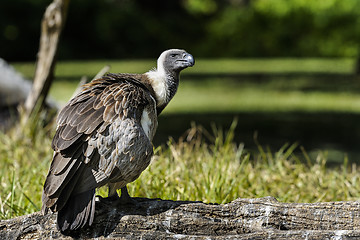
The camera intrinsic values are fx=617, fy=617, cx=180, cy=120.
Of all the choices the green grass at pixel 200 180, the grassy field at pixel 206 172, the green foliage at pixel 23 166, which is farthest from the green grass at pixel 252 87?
the green grass at pixel 200 180

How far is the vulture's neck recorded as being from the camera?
8.79 ft

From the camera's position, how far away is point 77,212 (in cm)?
238

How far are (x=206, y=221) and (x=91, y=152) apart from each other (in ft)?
1.75

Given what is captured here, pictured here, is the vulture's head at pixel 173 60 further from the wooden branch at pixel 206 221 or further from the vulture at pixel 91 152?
the wooden branch at pixel 206 221

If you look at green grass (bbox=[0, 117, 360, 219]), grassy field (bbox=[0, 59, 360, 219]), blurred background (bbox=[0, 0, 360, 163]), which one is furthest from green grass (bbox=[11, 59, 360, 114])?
green grass (bbox=[0, 117, 360, 219])

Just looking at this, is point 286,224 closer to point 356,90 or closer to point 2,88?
point 2,88

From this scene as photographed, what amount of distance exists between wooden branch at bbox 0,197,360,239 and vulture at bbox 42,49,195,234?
3.6 inches

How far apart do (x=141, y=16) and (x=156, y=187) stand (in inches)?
657

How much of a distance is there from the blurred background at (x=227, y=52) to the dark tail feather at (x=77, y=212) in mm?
5622

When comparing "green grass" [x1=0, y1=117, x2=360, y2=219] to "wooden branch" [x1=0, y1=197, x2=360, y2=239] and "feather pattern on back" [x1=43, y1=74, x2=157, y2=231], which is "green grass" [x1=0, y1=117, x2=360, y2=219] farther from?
"feather pattern on back" [x1=43, y1=74, x2=157, y2=231]

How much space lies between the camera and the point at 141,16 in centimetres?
1977

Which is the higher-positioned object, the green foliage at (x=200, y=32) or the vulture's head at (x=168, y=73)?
the green foliage at (x=200, y=32)

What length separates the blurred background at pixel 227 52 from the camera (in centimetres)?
930

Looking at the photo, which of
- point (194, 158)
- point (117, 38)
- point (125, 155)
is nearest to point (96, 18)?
point (117, 38)
